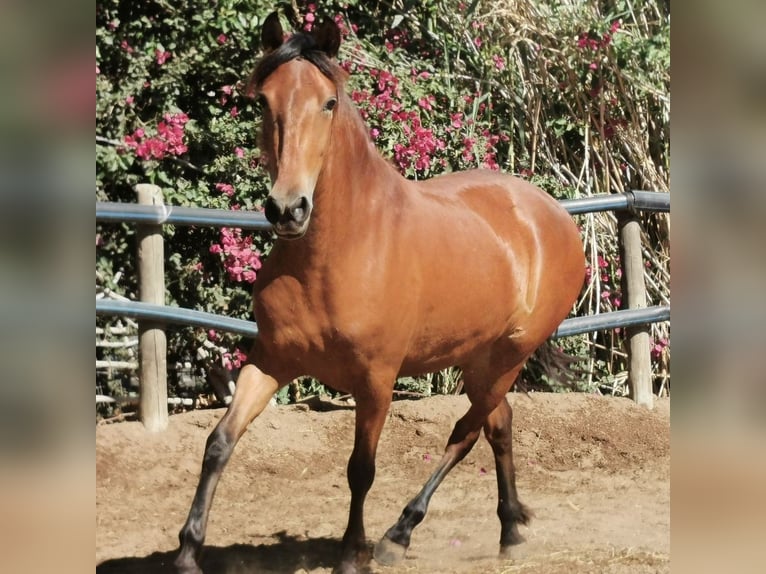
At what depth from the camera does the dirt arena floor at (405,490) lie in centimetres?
414

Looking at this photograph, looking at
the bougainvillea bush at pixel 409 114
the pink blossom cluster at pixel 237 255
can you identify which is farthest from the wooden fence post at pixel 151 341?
the pink blossom cluster at pixel 237 255

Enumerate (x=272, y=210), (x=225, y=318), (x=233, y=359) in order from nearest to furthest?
(x=272, y=210) → (x=225, y=318) → (x=233, y=359)

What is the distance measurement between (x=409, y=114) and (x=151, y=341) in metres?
2.29

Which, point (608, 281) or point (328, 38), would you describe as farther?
point (608, 281)

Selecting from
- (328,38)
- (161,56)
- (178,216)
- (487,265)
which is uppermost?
(161,56)

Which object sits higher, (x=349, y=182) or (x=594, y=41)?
(x=594, y=41)

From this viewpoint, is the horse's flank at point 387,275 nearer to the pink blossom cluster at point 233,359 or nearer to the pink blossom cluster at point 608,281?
the pink blossom cluster at point 233,359

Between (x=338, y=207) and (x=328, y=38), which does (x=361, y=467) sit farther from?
(x=328, y=38)

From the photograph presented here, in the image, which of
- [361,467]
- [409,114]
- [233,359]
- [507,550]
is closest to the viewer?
[361,467]

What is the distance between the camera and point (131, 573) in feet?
12.4

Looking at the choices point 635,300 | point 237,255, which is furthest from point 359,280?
point 635,300

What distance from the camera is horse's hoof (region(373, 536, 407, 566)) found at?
4.02 meters

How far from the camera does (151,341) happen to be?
5.43m
